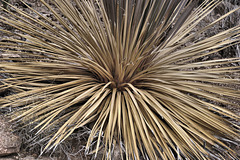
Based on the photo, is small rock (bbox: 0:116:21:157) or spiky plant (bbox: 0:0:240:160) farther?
spiky plant (bbox: 0:0:240:160)

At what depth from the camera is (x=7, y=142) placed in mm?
1541

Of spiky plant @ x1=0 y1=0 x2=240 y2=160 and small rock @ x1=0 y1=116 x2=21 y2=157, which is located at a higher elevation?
spiky plant @ x1=0 y1=0 x2=240 y2=160

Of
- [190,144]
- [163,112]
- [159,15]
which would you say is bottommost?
[190,144]

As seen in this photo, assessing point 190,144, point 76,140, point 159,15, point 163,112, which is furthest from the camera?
point 159,15

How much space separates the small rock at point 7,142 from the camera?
152 cm

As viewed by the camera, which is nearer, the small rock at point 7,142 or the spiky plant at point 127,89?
the small rock at point 7,142

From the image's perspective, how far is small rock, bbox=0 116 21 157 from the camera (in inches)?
59.7

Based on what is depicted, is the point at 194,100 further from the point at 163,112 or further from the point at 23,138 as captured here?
the point at 23,138

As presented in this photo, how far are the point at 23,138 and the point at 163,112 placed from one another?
3.21 feet

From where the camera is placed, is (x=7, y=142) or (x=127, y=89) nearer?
(x=7, y=142)

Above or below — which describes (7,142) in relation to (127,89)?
below

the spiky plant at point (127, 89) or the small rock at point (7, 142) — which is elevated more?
the spiky plant at point (127, 89)

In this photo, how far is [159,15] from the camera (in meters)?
1.89

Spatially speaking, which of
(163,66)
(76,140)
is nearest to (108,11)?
(163,66)
